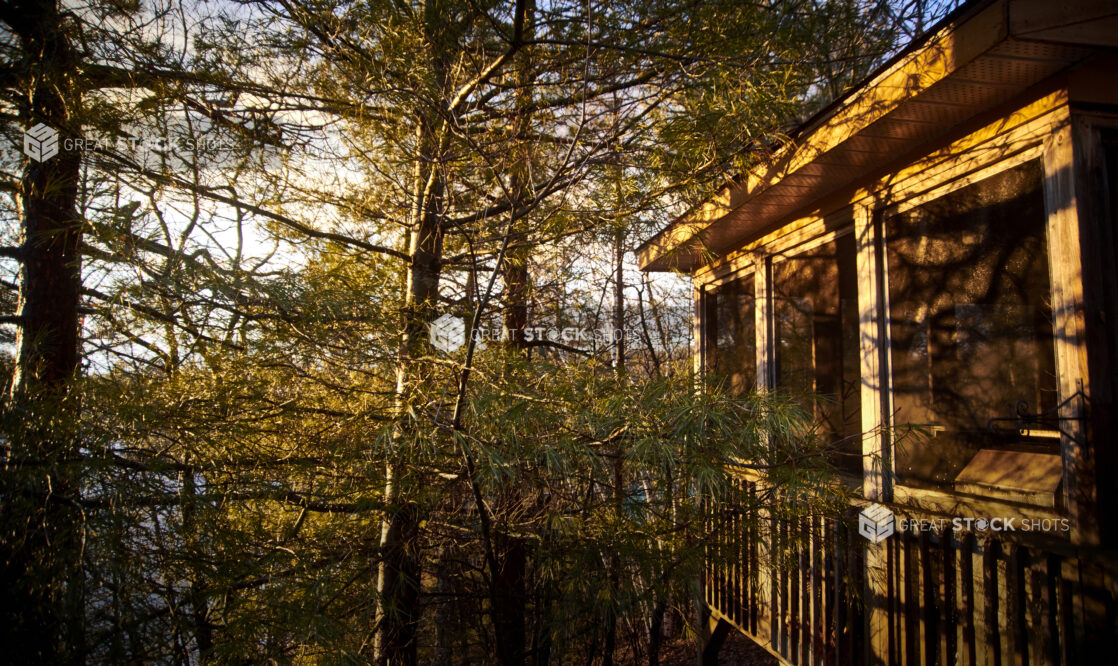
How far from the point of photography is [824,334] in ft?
12.2

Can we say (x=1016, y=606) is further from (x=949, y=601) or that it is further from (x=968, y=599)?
(x=949, y=601)

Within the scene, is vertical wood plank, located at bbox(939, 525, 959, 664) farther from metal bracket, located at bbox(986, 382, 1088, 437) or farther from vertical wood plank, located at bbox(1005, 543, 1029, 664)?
metal bracket, located at bbox(986, 382, 1088, 437)

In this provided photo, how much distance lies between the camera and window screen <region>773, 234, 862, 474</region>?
3.40 m

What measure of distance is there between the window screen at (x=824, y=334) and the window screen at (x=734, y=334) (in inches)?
11.5

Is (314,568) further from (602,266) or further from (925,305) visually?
(602,266)

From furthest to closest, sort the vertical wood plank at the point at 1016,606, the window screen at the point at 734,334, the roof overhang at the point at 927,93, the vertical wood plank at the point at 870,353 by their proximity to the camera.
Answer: the window screen at the point at 734,334, the vertical wood plank at the point at 870,353, the vertical wood plank at the point at 1016,606, the roof overhang at the point at 927,93

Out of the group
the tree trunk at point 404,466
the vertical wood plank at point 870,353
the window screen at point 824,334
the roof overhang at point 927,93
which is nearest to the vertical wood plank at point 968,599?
the vertical wood plank at point 870,353

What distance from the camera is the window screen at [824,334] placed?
3402 millimetres

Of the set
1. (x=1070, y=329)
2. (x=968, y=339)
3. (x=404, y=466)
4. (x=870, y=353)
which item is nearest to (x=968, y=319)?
(x=968, y=339)

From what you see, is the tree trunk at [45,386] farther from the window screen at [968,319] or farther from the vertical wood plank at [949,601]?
the vertical wood plank at [949,601]

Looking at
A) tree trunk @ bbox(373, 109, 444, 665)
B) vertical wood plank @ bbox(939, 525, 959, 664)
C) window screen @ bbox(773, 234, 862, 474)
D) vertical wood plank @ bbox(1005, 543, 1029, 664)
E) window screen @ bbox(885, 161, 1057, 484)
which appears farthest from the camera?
window screen @ bbox(773, 234, 862, 474)

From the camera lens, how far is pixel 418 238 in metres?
3.57

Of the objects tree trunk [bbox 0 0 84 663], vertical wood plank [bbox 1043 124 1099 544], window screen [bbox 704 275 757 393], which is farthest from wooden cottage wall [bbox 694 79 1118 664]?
tree trunk [bbox 0 0 84 663]

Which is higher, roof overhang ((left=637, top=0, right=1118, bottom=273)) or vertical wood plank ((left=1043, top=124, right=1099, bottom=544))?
roof overhang ((left=637, top=0, right=1118, bottom=273))
